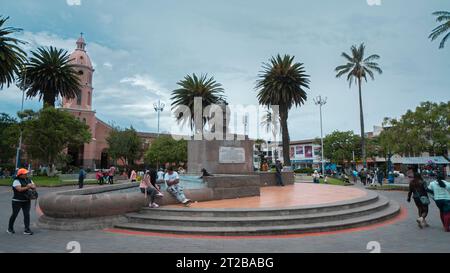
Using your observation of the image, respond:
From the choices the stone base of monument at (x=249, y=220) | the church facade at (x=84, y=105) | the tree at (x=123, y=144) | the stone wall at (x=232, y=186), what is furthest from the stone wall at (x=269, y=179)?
the church facade at (x=84, y=105)

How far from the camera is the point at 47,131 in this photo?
33688mm

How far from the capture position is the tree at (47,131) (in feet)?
111

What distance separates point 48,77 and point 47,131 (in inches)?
315

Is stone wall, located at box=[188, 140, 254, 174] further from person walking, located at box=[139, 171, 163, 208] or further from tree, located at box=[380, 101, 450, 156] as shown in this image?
tree, located at box=[380, 101, 450, 156]

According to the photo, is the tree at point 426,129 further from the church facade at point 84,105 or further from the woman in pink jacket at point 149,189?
the church facade at point 84,105

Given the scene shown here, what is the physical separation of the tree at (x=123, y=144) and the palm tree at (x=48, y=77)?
2145 cm

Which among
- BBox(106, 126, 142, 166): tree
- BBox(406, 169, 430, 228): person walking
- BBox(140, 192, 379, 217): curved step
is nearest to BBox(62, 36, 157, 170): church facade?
BBox(106, 126, 142, 166): tree

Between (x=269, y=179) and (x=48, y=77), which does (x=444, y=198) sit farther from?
(x=48, y=77)

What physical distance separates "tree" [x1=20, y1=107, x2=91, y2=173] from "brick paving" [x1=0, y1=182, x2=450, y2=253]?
29905 mm

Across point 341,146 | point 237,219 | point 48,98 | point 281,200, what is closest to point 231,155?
point 281,200
